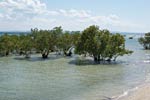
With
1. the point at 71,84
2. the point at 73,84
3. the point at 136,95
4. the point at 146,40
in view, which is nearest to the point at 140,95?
the point at 136,95

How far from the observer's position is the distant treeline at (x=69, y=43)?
55.6 m

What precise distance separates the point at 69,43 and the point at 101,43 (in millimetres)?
16033

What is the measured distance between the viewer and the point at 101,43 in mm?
55688

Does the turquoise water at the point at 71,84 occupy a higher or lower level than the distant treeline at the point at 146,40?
lower

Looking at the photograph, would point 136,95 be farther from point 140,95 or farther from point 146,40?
point 146,40

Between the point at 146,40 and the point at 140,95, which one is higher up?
the point at 146,40

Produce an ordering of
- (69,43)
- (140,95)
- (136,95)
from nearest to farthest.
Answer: (140,95) → (136,95) → (69,43)

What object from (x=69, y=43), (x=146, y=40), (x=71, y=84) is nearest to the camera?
(x=71, y=84)

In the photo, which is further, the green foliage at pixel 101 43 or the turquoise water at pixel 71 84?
the green foliage at pixel 101 43

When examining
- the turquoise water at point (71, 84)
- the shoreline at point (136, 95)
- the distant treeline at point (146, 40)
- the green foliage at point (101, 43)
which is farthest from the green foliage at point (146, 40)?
the shoreline at point (136, 95)

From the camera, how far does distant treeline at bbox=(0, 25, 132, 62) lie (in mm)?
55562

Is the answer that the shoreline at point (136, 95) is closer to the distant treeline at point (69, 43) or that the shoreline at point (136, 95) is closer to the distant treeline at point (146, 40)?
the distant treeline at point (69, 43)

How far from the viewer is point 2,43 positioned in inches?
2832

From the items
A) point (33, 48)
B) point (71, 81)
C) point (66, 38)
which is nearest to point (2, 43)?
point (33, 48)
